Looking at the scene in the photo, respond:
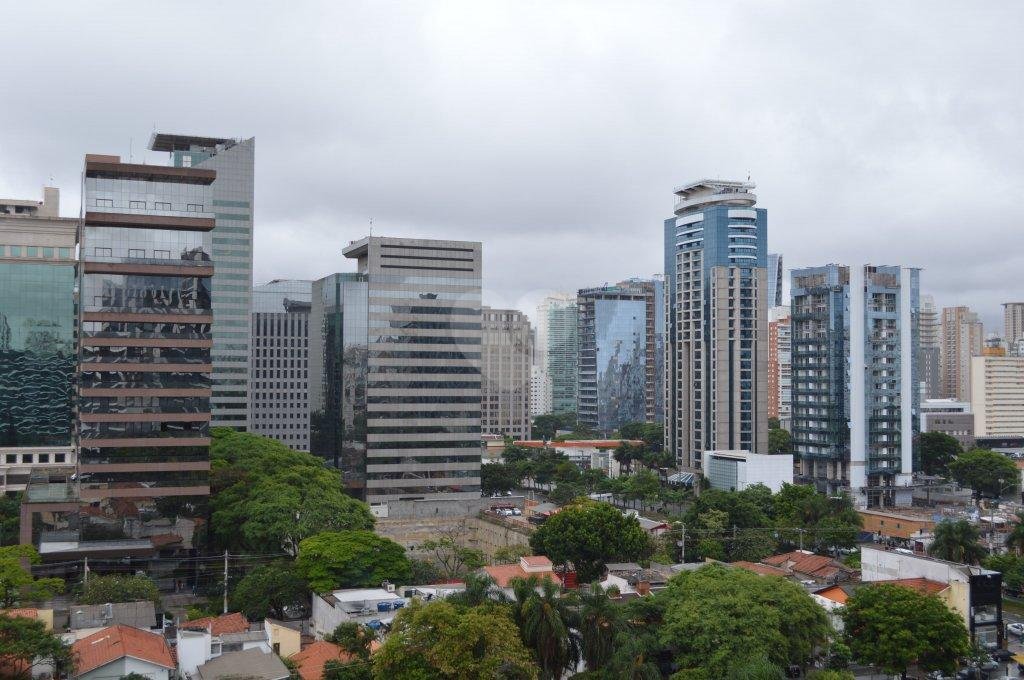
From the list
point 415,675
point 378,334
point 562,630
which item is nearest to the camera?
point 415,675

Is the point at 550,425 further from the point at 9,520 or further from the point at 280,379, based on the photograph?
the point at 9,520

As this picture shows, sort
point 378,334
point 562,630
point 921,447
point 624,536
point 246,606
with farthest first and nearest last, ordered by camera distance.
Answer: point 921,447, point 378,334, point 624,536, point 246,606, point 562,630

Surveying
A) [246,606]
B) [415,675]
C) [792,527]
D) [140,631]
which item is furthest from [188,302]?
[792,527]

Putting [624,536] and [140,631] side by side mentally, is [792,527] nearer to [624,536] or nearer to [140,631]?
[624,536]

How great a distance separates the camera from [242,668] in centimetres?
3366

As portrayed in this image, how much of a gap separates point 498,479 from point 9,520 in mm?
49614

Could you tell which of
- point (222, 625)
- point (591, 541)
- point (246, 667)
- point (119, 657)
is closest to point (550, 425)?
point (591, 541)

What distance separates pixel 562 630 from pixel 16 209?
3472 inches

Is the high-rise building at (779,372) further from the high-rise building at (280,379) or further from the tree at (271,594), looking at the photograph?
the tree at (271,594)

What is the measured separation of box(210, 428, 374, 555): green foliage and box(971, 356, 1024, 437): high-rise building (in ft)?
385

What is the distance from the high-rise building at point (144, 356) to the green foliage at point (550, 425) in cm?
12316

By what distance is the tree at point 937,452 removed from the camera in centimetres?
10925

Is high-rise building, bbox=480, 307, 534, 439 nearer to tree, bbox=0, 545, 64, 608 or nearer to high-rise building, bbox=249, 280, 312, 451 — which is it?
high-rise building, bbox=249, 280, 312, 451

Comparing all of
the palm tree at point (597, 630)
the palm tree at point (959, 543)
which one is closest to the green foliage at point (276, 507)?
the palm tree at point (597, 630)
